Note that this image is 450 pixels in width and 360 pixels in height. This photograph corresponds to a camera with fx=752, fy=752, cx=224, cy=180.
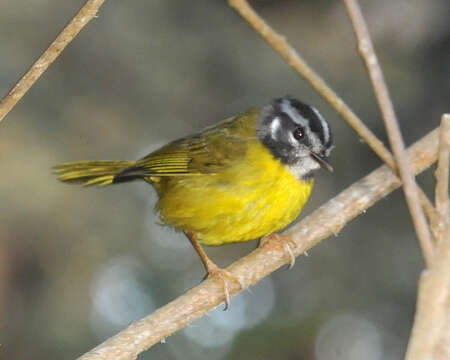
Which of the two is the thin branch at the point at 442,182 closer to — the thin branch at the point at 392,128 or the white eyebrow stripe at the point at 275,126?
the thin branch at the point at 392,128

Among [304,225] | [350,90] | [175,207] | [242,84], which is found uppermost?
[242,84]

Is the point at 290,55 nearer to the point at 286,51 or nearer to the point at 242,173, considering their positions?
the point at 286,51

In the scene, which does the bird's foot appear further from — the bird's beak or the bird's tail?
the bird's tail

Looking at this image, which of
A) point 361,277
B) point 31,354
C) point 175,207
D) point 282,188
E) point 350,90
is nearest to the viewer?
point 282,188

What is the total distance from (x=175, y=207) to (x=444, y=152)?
2.00m

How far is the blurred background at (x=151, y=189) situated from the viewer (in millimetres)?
4449

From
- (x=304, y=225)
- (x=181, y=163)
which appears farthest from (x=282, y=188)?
(x=181, y=163)

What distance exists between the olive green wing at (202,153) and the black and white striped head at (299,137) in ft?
0.41

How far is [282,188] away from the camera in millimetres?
3217

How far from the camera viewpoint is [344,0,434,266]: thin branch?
1279 mm

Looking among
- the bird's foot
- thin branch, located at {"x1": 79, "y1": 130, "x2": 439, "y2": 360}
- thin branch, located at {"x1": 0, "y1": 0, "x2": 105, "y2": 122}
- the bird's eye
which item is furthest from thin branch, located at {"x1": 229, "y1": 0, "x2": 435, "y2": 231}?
the bird's eye

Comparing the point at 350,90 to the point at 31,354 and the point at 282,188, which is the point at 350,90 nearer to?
the point at 282,188

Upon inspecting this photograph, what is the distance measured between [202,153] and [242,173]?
0.33 m

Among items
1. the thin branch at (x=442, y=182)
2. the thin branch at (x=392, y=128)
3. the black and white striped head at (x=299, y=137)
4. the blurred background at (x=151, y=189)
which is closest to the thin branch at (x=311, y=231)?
the black and white striped head at (x=299, y=137)
